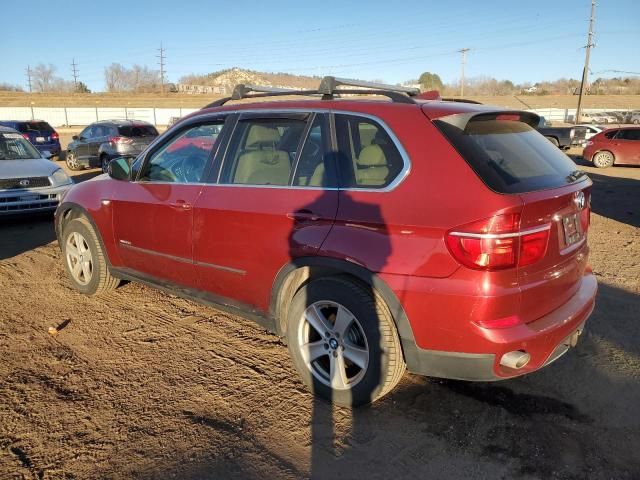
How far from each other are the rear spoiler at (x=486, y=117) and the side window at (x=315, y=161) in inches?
29.1

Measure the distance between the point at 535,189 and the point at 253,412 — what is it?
2.08 metres

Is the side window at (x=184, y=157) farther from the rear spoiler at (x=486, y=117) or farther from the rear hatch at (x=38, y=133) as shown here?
the rear hatch at (x=38, y=133)

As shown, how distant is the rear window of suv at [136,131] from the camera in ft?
50.7

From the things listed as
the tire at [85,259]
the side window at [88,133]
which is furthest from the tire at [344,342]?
the side window at [88,133]

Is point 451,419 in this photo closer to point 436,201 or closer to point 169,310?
point 436,201

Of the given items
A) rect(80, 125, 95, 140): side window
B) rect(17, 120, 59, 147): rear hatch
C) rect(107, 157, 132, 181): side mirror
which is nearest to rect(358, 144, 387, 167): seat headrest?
rect(107, 157, 132, 181): side mirror

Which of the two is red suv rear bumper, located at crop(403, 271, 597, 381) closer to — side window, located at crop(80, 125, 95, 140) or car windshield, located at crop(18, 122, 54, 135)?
side window, located at crop(80, 125, 95, 140)

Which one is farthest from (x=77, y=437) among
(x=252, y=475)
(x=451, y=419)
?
(x=451, y=419)

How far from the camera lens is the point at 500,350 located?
2.54m

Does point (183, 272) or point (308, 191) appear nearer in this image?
point (308, 191)

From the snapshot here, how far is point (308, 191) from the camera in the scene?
123 inches

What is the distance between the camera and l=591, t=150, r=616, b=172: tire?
18281 millimetres

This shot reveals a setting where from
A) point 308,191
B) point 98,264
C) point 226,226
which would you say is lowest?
point 98,264

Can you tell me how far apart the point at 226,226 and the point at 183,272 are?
0.70 m
